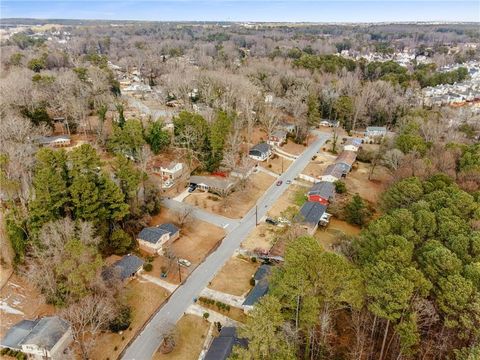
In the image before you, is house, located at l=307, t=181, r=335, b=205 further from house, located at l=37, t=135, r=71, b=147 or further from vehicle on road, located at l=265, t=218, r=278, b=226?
house, located at l=37, t=135, r=71, b=147

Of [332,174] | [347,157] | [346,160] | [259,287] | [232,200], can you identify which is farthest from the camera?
[347,157]

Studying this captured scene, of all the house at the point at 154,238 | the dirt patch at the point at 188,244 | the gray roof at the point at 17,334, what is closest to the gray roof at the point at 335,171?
the dirt patch at the point at 188,244

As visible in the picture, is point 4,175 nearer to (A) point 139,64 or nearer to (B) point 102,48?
(A) point 139,64

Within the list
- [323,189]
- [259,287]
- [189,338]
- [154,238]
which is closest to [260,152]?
[323,189]

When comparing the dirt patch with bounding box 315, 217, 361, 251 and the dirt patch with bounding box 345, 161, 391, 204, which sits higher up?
the dirt patch with bounding box 345, 161, 391, 204

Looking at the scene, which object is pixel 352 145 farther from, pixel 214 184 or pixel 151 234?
pixel 151 234

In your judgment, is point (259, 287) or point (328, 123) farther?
point (328, 123)

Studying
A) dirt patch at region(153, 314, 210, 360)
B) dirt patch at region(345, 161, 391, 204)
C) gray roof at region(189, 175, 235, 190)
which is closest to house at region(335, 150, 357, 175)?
dirt patch at region(345, 161, 391, 204)
